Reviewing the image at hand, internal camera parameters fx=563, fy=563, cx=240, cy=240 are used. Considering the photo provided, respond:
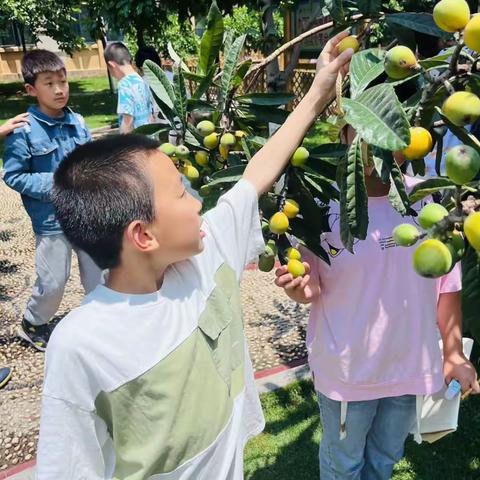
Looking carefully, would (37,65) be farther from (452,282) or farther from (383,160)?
(383,160)

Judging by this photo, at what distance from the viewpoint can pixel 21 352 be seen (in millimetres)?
3205

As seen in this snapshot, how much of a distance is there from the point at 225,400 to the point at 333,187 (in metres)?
0.54

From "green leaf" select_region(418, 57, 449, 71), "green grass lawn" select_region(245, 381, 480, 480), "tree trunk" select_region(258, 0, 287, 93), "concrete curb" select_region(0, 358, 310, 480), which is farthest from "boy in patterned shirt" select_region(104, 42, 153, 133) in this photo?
"green leaf" select_region(418, 57, 449, 71)

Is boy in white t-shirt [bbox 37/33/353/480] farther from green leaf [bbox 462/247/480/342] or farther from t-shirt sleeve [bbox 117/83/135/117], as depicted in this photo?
t-shirt sleeve [bbox 117/83/135/117]

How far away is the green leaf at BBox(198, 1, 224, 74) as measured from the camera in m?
1.25

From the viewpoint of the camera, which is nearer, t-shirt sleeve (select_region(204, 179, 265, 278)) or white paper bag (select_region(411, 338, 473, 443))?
t-shirt sleeve (select_region(204, 179, 265, 278))

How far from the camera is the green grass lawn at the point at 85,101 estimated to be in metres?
11.7

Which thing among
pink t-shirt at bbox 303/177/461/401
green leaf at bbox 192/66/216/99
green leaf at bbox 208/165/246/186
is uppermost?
green leaf at bbox 192/66/216/99

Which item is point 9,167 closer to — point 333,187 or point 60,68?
point 60,68

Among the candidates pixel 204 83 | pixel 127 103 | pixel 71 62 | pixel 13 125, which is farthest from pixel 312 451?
pixel 71 62

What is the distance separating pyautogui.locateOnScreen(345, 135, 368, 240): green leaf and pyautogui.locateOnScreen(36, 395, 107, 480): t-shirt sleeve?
559 mm

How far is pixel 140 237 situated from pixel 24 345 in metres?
2.55

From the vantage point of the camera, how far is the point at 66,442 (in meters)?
0.95

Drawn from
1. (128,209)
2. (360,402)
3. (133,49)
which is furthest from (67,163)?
(133,49)
